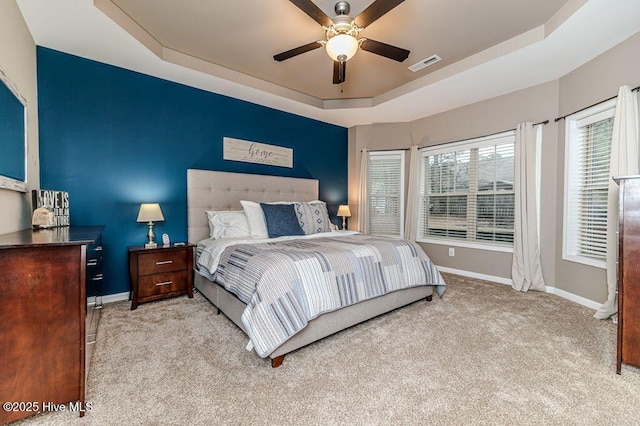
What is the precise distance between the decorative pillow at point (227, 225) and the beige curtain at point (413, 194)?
2.86 meters

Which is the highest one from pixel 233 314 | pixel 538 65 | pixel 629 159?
pixel 538 65

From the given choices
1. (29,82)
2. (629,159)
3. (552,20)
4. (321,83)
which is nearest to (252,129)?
(321,83)

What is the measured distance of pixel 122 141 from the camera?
10.6 ft

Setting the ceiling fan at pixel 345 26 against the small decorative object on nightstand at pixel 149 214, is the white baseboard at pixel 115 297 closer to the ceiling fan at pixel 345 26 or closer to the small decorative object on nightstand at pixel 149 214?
the small decorative object on nightstand at pixel 149 214

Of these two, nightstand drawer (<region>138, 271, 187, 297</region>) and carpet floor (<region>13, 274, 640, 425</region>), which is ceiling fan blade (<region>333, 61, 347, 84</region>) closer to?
carpet floor (<region>13, 274, 640, 425</region>)

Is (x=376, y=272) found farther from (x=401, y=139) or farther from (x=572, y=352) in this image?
(x=401, y=139)

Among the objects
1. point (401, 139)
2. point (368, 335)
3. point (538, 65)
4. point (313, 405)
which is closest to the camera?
point (313, 405)

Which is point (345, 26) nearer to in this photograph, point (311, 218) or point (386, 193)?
point (311, 218)

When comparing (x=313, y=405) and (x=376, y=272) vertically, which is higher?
(x=376, y=272)

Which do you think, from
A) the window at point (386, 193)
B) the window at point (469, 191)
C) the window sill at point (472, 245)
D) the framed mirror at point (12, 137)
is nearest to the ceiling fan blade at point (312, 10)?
the framed mirror at point (12, 137)

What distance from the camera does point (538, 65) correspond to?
3.15m

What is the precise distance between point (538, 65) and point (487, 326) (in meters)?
2.88

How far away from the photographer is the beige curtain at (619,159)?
8.24 feet

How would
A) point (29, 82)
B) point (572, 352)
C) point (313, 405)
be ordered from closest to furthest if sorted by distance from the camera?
point (313, 405) < point (572, 352) < point (29, 82)
